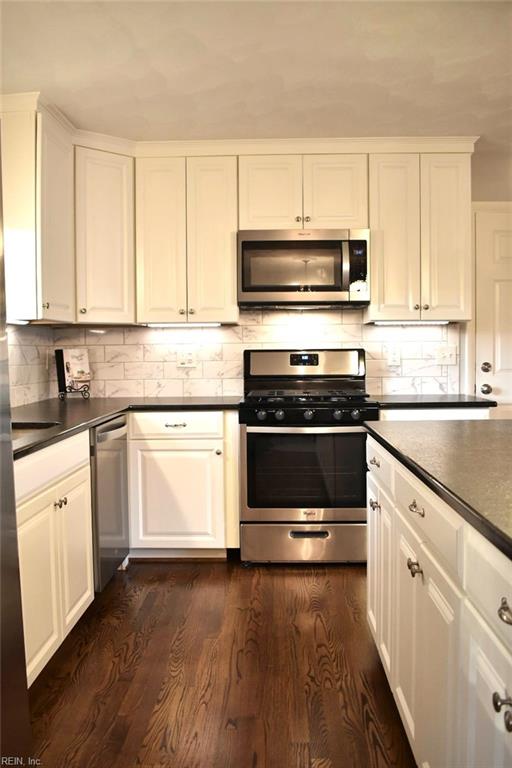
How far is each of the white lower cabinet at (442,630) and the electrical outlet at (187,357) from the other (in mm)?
1863

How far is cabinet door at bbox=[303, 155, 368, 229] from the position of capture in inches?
116

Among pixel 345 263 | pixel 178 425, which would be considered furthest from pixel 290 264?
pixel 178 425

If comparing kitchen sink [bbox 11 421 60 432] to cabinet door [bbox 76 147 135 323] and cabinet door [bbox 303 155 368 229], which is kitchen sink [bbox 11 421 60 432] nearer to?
cabinet door [bbox 76 147 135 323]

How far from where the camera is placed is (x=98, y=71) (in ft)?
7.25

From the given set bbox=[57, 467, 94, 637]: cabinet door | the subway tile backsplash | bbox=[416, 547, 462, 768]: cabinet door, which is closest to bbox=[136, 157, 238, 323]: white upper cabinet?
the subway tile backsplash

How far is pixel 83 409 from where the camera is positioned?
260 cm

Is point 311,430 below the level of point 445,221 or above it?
below

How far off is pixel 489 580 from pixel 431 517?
30 centimetres

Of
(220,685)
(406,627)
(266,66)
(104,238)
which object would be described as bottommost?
(220,685)

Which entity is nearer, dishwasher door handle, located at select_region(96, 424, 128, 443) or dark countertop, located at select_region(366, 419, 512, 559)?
dark countertop, located at select_region(366, 419, 512, 559)

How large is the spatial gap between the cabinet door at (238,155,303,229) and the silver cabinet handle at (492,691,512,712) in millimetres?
2629

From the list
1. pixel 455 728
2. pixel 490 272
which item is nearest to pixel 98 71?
pixel 455 728

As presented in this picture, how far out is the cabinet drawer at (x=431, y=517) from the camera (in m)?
0.99

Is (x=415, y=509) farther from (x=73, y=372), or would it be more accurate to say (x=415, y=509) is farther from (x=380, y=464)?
(x=73, y=372)
